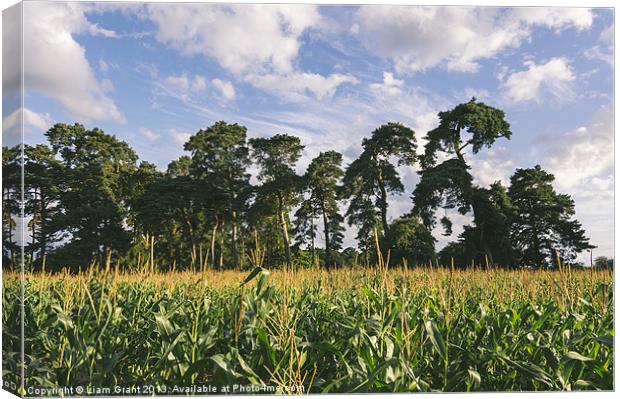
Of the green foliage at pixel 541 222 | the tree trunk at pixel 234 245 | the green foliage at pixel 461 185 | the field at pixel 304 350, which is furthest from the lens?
the tree trunk at pixel 234 245

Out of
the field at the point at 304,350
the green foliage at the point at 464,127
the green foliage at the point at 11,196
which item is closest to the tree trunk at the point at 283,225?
the green foliage at the point at 464,127

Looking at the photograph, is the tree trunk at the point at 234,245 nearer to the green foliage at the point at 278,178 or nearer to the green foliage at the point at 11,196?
the green foliage at the point at 278,178

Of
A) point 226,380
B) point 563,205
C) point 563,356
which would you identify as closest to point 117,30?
point 226,380

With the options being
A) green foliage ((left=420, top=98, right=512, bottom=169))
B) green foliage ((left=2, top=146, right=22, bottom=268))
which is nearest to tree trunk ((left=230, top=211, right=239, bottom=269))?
green foliage ((left=420, top=98, right=512, bottom=169))

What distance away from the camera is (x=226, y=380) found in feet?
10.6

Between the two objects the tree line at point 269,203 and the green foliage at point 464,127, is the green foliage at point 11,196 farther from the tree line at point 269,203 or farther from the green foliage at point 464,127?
the green foliage at point 464,127

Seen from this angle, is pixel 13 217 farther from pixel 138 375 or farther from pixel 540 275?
pixel 540 275

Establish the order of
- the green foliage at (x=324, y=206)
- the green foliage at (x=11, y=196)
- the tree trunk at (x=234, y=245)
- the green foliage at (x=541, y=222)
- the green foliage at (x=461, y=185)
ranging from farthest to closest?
1. the tree trunk at (x=234, y=245)
2. the green foliage at (x=324, y=206)
3. the green foliage at (x=461, y=185)
4. the green foliage at (x=541, y=222)
5. the green foliage at (x=11, y=196)

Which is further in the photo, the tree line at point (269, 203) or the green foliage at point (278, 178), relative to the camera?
the green foliage at point (278, 178)

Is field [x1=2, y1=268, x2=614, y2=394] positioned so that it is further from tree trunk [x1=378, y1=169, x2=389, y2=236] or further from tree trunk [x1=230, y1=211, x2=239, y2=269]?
tree trunk [x1=230, y1=211, x2=239, y2=269]

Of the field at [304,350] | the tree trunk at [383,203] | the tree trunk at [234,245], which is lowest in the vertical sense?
the field at [304,350]

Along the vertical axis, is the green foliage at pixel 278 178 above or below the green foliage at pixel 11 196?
above

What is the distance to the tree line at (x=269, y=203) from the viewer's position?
515 cm

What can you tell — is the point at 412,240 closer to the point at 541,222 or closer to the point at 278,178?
the point at 541,222
